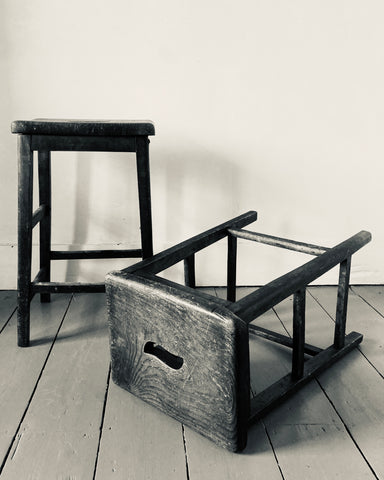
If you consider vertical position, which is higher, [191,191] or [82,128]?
[82,128]

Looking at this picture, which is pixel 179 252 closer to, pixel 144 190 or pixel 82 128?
pixel 144 190

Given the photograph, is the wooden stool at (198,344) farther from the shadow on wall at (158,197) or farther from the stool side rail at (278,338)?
the shadow on wall at (158,197)

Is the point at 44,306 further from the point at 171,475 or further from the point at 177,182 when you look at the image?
the point at 171,475

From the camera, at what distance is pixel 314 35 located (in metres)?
1.85

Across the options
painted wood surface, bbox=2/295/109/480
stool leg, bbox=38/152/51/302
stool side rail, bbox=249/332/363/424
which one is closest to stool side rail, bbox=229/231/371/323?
stool side rail, bbox=249/332/363/424

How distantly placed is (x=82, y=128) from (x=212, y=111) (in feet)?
2.07

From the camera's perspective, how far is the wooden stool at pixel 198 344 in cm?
105

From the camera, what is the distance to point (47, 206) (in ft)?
5.76

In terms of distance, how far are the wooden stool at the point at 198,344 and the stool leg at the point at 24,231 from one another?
1.23ft

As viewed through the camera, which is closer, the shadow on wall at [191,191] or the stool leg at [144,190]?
the stool leg at [144,190]

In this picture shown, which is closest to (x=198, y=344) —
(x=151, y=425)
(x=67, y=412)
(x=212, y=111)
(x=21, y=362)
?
(x=151, y=425)

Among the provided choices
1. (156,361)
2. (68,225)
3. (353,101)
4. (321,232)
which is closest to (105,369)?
(156,361)

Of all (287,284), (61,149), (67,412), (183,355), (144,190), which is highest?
(61,149)

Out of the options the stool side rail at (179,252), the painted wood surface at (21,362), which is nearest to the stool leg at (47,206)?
the painted wood surface at (21,362)
